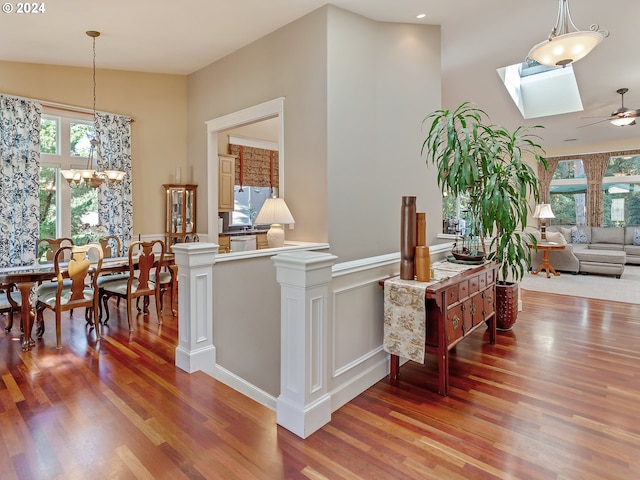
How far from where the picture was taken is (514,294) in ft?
13.1

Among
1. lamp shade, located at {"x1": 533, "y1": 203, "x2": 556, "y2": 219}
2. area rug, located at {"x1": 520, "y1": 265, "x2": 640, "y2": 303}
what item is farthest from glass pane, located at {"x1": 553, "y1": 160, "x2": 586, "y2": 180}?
area rug, located at {"x1": 520, "y1": 265, "x2": 640, "y2": 303}

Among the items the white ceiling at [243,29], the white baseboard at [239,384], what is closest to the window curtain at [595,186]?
the white ceiling at [243,29]

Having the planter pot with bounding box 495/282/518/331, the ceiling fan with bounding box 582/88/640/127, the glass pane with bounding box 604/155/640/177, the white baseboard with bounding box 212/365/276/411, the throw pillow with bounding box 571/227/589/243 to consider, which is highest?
the ceiling fan with bounding box 582/88/640/127

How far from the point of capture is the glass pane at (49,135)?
494 centimetres

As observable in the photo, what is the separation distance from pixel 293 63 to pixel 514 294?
3497mm

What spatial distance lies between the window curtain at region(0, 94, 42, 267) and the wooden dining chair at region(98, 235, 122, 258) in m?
0.76

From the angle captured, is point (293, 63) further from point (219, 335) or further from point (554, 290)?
point (554, 290)

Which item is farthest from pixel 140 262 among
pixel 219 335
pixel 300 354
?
pixel 300 354

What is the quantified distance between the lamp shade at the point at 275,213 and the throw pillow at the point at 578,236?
8.65 metres

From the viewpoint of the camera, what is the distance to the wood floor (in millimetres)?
1827

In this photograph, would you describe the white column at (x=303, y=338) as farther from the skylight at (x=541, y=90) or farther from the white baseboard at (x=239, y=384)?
the skylight at (x=541, y=90)

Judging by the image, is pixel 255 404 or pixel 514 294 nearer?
pixel 255 404

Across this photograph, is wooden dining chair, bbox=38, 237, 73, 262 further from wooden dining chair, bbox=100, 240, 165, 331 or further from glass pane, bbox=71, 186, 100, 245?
wooden dining chair, bbox=100, 240, 165, 331

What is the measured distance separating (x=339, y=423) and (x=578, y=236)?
9.62m
